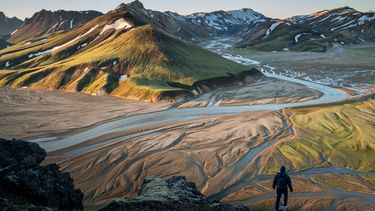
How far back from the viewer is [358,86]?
8231 centimetres

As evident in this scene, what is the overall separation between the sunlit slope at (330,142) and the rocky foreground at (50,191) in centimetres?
1352

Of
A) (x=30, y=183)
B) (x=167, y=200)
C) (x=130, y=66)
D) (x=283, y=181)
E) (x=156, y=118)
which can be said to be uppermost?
(x=130, y=66)

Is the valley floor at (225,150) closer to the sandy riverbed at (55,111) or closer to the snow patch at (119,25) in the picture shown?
the sandy riverbed at (55,111)

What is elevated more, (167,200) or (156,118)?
(167,200)

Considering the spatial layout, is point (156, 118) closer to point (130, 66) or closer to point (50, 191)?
point (50, 191)

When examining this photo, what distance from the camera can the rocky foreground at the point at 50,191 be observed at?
1966 centimetres

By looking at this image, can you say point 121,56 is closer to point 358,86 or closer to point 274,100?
point 274,100

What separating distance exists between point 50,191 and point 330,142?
31.3 meters

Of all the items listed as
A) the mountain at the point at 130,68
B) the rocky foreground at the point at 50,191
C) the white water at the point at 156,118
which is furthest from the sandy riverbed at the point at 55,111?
the rocky foreground at the point at 50,191

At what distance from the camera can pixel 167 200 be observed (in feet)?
69.6

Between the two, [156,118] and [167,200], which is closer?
[167,200]

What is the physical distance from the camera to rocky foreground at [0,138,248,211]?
Result: 19.7m

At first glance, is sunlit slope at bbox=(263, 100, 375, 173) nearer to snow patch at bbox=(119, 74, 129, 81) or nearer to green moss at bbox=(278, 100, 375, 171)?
green moss at bbox=(278, 100, 375, 171)

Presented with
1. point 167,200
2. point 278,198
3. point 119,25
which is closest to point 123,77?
point 119,25
